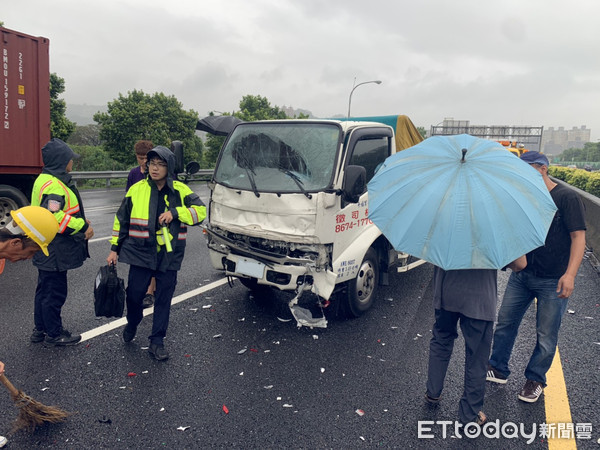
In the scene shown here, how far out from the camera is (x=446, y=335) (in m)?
3.05

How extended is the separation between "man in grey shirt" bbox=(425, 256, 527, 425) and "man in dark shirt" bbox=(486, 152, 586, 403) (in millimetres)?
468

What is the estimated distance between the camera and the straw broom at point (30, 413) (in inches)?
106

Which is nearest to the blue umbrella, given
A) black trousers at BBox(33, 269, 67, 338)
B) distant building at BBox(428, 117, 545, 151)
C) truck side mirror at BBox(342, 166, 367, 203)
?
truck side mirror at BBox(342, 166, 367, 203)

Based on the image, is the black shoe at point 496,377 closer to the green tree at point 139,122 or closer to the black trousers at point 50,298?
the black trousers at point 50,298

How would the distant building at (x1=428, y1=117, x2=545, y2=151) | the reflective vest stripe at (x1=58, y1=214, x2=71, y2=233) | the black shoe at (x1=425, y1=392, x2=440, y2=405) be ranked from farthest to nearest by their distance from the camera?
the distant building at (x1=428, y1=117, x2=545, y2=151) → the reflective vest stripe at (x1=58, y1=214, x2=71, y2=233) → the black shoe at (x1=425, y1=392, x2=440, y2=405)

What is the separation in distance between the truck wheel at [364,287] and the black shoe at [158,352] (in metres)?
1.94

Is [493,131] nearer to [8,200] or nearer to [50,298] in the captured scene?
[8,200]

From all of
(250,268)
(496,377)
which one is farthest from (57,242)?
(496,377)

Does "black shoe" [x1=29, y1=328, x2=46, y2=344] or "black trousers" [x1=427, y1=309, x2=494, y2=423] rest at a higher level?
"black trousers" [x1=427, y1=309, x2=494, y2=423]

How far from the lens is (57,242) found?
12.4 ft

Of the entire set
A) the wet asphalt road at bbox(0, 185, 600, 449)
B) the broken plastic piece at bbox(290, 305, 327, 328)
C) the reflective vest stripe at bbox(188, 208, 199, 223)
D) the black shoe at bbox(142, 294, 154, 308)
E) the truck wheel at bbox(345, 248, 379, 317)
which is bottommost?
the wet asphalt road at bbox(0, 185, 600, 449)

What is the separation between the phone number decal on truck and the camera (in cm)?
434

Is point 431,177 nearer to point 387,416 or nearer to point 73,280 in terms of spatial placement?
point 387,416

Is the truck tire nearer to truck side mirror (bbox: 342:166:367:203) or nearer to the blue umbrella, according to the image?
truck side mirror (bbox: 342:166:367:203)
